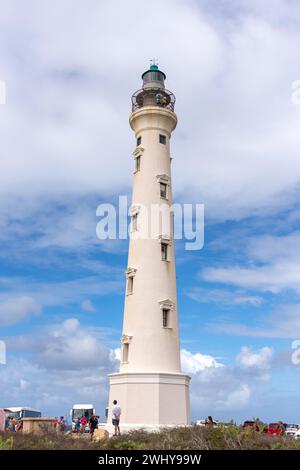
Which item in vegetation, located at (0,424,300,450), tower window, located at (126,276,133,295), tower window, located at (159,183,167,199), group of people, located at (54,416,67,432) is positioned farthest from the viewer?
tower window, located at (159,183,167,199)

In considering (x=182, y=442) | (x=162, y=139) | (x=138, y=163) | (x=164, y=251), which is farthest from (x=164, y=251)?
(x=182, y=442)

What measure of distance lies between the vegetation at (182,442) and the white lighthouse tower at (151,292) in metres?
8.22

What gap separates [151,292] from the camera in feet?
97.0

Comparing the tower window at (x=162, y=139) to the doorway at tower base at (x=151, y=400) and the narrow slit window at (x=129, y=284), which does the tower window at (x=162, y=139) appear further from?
the doorway at tower base at (x=151, y=400)

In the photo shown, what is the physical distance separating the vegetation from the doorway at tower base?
7828 mm

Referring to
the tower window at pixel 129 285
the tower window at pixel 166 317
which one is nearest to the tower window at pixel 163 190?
the tower window at pixel 129 285

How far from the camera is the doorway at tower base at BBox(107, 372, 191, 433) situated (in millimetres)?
27172

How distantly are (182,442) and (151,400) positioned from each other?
9.72 m

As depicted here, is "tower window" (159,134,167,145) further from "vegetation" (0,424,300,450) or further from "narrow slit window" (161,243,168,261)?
"vegetation" (0,424,300,450)

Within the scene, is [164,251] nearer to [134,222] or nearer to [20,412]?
[134,222]

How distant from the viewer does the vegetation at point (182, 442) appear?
1692 cm

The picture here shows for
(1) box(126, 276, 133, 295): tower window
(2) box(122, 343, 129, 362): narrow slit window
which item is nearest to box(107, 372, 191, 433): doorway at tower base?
(2) box(122, 343, 129, 362): narrow slit window

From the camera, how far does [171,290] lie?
99.7 ft
